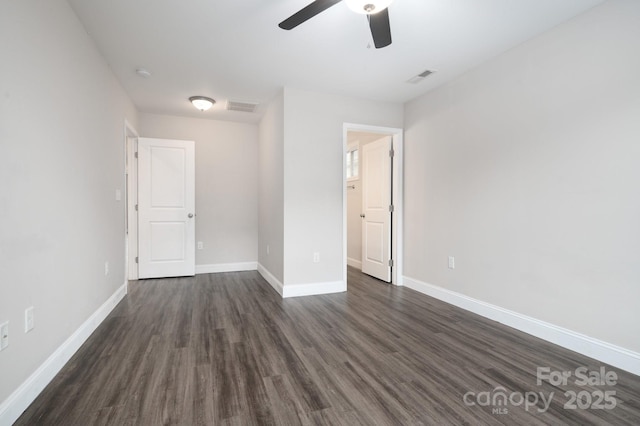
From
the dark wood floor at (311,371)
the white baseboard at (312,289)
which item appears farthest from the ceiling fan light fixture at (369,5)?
the white baseboard at (312,289)

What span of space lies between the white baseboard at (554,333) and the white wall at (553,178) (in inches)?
2.0

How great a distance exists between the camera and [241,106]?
4.45 metres

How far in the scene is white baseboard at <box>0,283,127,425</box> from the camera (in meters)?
1.50

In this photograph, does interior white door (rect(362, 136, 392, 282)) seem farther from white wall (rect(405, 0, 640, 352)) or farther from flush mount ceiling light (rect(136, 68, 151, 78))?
flush mount ceiling light (rect(136, 68, 151, 78))

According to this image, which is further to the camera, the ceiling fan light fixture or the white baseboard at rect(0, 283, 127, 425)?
the ceiling fan light fixture

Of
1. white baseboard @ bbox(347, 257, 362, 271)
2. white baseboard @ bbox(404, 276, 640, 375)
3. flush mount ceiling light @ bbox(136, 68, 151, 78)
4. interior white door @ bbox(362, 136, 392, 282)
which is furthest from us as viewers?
white baseboard @ bbox(347, 257, 362, 271)

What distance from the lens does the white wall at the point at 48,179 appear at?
5.06ft

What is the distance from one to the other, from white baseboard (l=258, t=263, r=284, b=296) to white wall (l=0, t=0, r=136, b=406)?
1.82 meters

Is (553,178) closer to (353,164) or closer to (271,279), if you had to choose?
(271,279)

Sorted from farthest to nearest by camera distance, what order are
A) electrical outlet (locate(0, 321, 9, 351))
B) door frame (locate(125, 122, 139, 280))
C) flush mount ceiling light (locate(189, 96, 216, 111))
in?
door frame (locate(125, 122, 139, 280)) < flush mount ceiling light (locate(189, 96, 216, 111)) < electrical outlet (locate(0, 321, 9, 351))

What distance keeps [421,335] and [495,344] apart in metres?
0.55

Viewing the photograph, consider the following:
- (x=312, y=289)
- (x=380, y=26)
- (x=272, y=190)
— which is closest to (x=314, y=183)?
(x=272, y=190)

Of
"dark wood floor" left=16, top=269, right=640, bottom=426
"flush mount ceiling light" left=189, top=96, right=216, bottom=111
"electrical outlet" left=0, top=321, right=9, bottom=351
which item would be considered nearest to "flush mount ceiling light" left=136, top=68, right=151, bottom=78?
"flush mount ceiling light" left=189, top=96, right=216, bottom=111

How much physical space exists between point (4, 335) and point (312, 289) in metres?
2.80
